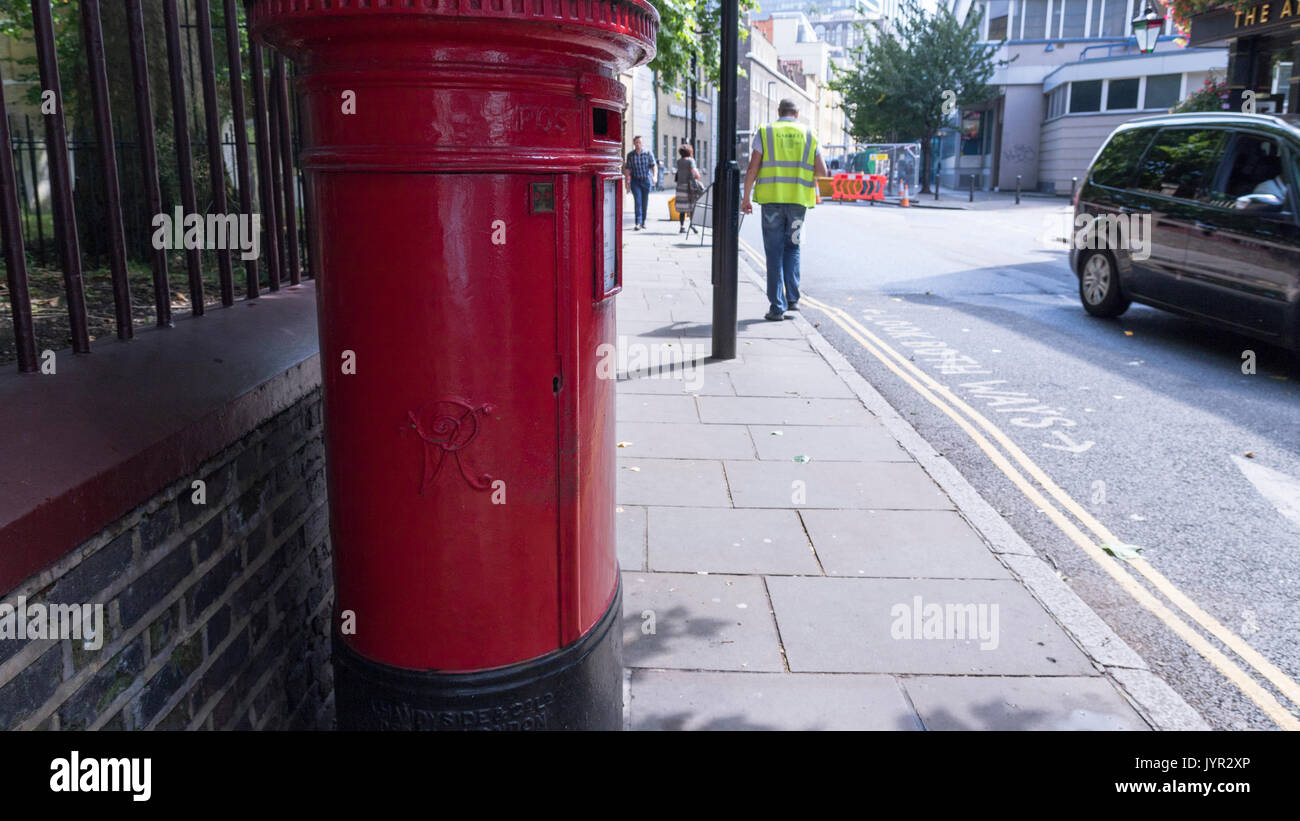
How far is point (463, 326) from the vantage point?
6.48ft

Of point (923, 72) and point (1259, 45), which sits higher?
point (923, 72)

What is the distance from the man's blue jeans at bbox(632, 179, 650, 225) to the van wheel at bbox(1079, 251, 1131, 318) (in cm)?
1217

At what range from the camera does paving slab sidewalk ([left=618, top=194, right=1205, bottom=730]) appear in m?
2.98

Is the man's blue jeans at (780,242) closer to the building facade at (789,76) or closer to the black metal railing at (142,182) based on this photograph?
the black metal railing at (142,182)

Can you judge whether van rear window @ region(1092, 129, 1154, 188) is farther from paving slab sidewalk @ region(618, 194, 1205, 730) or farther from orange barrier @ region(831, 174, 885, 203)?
orange barrier @ region(831, 174, 885, 203)

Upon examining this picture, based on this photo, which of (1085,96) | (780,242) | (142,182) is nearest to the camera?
(142,182)

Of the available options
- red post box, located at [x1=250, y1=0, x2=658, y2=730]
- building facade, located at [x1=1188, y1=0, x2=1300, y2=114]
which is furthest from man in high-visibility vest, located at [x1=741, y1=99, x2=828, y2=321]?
building facade, located at [x1=1188, y1=0, x2=1300, y2=114]

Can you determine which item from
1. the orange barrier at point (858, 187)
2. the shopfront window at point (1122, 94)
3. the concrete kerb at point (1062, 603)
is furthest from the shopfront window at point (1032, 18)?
the concrete kerb at point (1062, 603)

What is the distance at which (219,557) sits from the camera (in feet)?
7.25

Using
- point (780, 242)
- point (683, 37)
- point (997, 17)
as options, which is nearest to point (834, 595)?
point (780, 242)

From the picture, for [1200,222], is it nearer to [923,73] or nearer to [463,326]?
[463,326]

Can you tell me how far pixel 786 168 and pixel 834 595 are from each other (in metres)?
6.21
